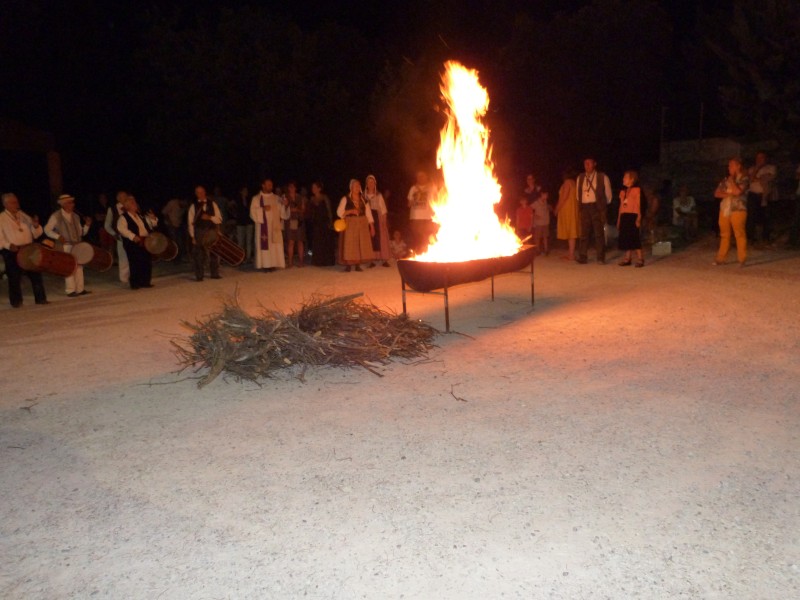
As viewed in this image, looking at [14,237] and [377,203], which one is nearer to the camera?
[14,237]

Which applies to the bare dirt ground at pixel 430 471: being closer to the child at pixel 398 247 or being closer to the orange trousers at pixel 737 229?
the orange trousers at pixel 737 229

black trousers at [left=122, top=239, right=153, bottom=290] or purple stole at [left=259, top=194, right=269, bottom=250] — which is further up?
purple stole at [left=259, top=194, right=269, bottom=250]

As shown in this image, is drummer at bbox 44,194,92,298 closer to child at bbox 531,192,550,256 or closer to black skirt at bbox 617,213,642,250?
child at bbox 531,192,550,256

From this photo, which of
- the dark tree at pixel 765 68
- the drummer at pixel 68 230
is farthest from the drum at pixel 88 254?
the dark tree at pixel 765 68

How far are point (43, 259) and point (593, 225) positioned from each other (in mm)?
9302

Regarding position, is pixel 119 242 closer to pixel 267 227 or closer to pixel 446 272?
pixel 267 227

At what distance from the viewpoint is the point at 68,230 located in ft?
35.4


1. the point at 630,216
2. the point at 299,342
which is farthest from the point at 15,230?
the point at 630,216

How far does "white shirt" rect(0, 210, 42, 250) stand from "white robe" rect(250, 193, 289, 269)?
4.07m

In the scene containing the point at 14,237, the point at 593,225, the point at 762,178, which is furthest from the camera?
the point at 762,178

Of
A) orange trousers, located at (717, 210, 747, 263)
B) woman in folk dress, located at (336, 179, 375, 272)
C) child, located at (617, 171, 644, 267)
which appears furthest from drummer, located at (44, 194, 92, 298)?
orange trousers, located at (717, 210, 747, 263)

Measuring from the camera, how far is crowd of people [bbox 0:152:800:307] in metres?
10.7

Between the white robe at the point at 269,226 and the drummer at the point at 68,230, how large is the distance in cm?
316

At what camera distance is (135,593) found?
2773 mm
